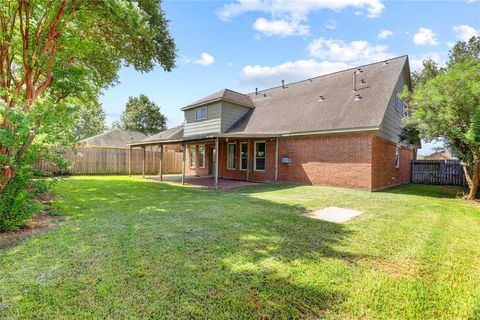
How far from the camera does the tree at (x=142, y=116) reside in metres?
39.2

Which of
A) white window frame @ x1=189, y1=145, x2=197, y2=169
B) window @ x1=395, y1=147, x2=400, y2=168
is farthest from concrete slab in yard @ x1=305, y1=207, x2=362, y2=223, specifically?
white window frame @ x1=189, y1=145, x2=197, y2=169

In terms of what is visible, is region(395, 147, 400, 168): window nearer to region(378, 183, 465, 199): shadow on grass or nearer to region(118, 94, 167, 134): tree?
region(378, 183, 465, 199): shadow on grass

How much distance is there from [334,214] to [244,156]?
902cm

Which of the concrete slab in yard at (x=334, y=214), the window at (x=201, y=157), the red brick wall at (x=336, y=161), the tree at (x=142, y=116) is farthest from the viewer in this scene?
the tree at (x=142, y=116)

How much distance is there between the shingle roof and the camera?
10.9m

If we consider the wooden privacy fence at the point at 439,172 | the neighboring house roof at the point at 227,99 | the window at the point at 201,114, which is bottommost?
the wooden privacy fence at the point at 439,172

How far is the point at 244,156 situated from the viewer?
1473 cm

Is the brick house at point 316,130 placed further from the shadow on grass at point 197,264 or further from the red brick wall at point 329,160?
the shadow on grass at point 197,264

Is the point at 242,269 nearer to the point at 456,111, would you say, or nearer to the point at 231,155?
the point at 456,111

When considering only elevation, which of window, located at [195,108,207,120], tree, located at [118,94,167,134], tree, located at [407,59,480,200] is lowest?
tree, located at [407,59,480,200]

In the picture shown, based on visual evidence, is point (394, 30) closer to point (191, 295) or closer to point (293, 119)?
point (293, 119)

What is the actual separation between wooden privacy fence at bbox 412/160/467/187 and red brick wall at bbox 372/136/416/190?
155 centimetres

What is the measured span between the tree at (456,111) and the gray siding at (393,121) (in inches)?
50.5

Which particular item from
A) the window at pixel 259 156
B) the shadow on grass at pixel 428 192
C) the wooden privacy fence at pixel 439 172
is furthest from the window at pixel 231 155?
the wooden privacy fence at pixel 439 172
